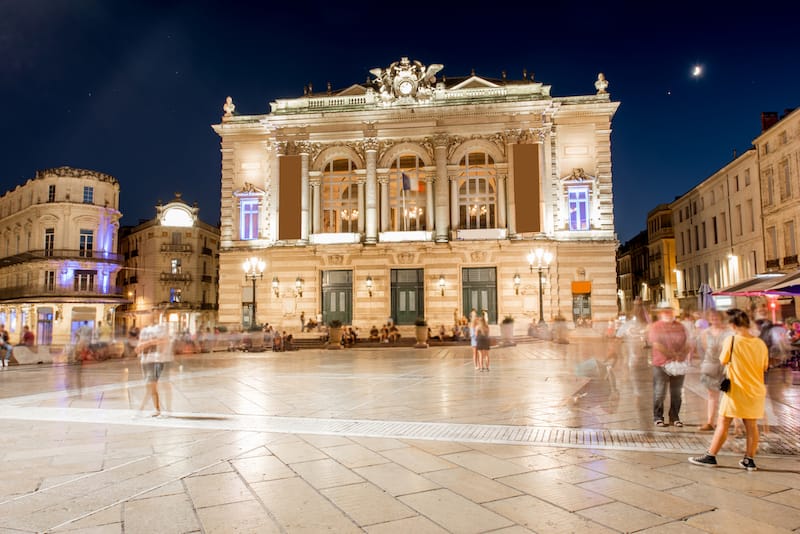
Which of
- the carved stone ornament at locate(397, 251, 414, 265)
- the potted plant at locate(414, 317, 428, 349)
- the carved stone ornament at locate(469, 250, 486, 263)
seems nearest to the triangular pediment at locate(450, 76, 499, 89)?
the carved stone ornament at locate(469, 250, 486, 263)

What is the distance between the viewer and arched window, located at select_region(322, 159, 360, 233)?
1549 inches

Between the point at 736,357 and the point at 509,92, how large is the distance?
3282cm

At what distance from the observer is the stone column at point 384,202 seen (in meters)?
37.9

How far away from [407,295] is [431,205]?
234 inches

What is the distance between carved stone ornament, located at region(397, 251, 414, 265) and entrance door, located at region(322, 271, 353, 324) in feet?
11.1

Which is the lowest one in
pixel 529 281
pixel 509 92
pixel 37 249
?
pixel 529 281

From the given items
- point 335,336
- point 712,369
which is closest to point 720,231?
point 335,336

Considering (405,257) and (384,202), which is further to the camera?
(384,202)

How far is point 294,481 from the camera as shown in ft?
21.5

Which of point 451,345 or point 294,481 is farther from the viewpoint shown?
point 451,345

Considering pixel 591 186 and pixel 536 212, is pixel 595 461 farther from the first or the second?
pixel 591 186

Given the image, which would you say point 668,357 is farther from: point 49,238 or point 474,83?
point 49,238

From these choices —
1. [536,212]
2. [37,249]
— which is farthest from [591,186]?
[37,249]

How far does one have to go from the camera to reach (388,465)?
7.19 metres
